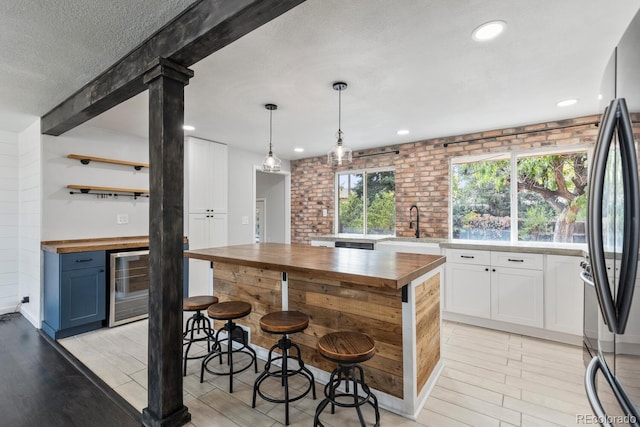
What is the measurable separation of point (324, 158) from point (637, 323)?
527 cm

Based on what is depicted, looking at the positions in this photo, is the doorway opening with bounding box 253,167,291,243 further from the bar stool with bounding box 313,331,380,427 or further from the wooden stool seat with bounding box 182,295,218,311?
the bar stool with bounding box 313,331,380,427

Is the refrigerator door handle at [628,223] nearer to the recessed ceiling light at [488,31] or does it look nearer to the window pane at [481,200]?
the recessed ceiling light at [488,31]

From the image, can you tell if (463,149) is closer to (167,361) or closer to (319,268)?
(319,268)

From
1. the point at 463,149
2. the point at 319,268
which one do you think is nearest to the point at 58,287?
the point at 319,268

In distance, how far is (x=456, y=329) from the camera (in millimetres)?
3541

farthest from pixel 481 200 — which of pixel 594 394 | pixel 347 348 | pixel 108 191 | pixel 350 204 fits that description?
pixel 108 191

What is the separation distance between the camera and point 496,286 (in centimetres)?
344

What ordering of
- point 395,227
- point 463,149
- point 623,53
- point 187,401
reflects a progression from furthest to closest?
point 395,227
point 463,149
point 187,401
point 623,53

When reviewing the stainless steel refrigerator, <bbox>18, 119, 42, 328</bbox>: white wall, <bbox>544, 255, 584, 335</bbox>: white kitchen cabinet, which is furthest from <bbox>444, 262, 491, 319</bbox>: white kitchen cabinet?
<bbox>18, 119, 42, 328</bbox>: white wall

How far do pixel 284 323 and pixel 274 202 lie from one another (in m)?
4.85

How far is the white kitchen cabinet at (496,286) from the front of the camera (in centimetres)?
324

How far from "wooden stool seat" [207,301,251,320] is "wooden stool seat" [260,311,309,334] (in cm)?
32

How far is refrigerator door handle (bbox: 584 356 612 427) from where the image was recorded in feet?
2.97

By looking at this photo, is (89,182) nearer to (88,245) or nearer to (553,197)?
(88,245)
